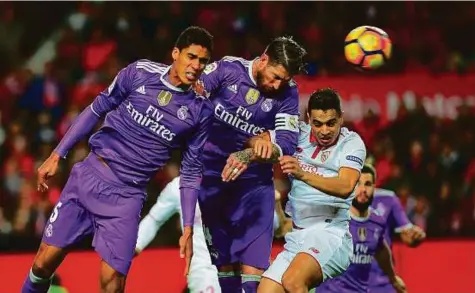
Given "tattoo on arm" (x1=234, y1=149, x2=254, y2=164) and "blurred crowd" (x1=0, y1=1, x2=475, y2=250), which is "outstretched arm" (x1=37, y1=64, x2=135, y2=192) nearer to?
"tattoo on arm" (x1=234, y1=149, x2=254, y2=164)

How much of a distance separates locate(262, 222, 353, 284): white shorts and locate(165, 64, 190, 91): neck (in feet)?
3.73

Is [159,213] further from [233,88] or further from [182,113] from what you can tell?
[182,113]

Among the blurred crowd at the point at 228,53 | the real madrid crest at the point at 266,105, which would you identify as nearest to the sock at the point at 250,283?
the real madrid crest at the point at 266,105

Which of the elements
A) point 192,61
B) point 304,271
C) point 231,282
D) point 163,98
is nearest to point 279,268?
point 304,271

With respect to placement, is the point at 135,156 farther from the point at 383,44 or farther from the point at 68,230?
the point at 383,44

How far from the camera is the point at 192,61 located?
5.64 meters

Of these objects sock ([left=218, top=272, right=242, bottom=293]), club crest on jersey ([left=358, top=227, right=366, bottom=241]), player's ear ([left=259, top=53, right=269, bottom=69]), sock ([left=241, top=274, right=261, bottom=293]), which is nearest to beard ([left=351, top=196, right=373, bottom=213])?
club crest on jersey ([left=358, top=227, right=366, bottom=241])

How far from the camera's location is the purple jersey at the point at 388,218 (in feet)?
24.8

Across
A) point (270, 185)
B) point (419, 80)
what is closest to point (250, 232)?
point (270, 185)

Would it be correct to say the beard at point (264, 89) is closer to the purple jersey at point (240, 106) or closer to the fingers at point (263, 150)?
the purple jersey at point (240, 106)

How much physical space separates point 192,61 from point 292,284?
4.70ft

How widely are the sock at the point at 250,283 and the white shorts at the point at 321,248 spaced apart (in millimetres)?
427

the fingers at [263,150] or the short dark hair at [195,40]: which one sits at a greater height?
the short dark hair at [195,40]

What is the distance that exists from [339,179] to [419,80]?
5.99m
